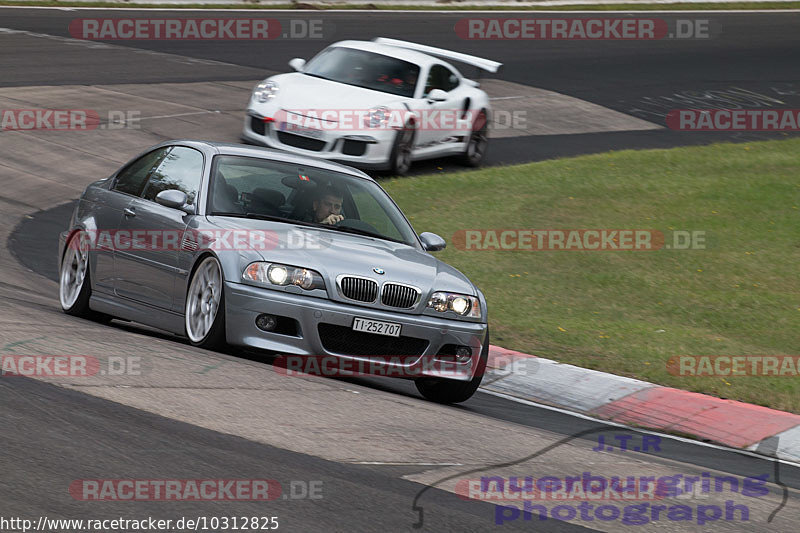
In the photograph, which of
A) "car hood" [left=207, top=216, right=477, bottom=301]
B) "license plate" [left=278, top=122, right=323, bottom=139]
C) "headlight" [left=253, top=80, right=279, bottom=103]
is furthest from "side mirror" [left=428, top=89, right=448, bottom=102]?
"car hood" [left=207, top=216, right=477, bottom=301]

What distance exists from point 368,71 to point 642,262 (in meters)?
5.76

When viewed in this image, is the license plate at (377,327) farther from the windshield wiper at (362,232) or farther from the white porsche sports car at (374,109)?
the white porsche sports car at (374,109)

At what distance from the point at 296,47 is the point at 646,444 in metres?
20.3

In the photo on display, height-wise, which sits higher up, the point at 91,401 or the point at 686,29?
the point at 686,29

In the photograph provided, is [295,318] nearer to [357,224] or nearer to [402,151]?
[357,224]

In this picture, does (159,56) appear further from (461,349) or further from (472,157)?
(461,349)

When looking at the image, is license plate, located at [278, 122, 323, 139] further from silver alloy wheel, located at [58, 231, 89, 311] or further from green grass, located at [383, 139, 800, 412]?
silver alloy wheel, located at [58, 231, 89, 311]

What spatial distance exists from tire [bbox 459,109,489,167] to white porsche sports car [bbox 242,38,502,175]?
0.02 m

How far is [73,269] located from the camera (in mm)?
9531

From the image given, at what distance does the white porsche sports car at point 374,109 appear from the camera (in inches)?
628

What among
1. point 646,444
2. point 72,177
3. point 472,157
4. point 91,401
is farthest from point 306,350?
point 472,157

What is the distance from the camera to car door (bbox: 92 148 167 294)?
9000 millimetres

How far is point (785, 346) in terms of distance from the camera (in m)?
10.8

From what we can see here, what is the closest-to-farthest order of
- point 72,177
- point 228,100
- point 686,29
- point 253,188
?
point 253,188 → point 72,177 → point 228,100 → point 686,29
